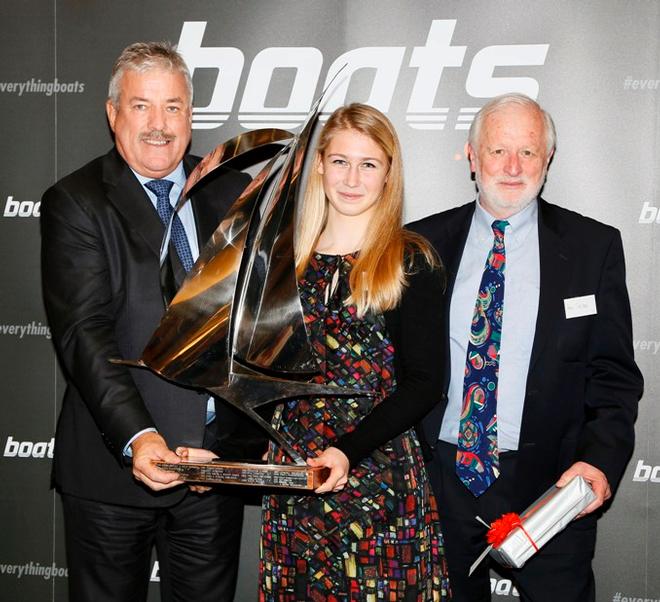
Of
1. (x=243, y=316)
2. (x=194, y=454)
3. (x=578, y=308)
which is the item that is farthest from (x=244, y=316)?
(x=578, y=308)

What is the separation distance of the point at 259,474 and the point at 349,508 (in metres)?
0.38

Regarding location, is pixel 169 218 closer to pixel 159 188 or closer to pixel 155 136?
pixel 159 188

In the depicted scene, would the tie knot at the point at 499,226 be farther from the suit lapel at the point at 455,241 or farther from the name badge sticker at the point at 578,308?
the name badge sticker at the point at 578,308

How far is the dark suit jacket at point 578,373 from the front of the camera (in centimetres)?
268

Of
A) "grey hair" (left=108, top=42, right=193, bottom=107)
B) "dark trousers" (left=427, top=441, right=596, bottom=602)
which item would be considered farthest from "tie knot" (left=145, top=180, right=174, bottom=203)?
"dark trousers" (left=427, top=441, right=596, bottom=602)

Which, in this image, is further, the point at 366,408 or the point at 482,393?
the point at 482,393

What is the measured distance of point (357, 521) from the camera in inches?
92.2

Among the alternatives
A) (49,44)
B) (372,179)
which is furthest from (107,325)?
(49,44)

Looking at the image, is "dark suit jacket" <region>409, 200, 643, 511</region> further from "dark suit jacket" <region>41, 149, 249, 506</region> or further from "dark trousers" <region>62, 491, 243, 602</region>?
"dark suit jacket" <region>41, 149, 249, 506</region>

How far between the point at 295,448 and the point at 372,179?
2.65 feet

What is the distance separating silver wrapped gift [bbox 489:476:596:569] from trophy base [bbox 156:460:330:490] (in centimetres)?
59

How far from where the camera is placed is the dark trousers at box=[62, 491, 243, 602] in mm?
2619

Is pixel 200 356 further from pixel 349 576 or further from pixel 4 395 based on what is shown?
pixel 4 395

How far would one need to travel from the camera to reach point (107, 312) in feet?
8.39
